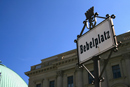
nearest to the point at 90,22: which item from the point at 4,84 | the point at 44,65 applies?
the point at 44,65

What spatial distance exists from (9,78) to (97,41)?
190ft

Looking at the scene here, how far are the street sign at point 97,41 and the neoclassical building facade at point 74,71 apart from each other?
64.7 ft

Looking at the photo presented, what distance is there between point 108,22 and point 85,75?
24433 mm

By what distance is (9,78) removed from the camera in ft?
194

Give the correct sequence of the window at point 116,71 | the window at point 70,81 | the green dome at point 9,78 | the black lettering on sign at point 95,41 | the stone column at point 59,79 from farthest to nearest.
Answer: the green dome at point 9,78 < the stone column at point 59,79 < the window at point 70,81 < the window at point 116,71 < the black lettering on sign at point 95,41

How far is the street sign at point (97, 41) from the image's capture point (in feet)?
17.4

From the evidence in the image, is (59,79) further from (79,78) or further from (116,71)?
(116,71)

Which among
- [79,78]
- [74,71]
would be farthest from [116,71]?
[74,71]

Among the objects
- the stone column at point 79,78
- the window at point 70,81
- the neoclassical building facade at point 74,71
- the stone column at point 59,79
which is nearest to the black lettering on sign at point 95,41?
the neoclassical building facade at point 74,71

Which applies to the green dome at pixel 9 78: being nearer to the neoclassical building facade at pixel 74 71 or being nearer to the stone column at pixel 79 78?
the neoclassical building facade at pixel 74 71

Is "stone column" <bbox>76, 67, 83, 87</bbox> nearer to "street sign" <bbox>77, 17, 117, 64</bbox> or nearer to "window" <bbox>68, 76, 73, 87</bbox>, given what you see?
"window" <bbox>68, 76, 73, 87</bbox>

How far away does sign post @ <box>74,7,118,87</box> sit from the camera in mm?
5309

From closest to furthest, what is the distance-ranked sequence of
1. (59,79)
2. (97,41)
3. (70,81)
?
1. (97,41)
2. (70,81)
3. (59,79)

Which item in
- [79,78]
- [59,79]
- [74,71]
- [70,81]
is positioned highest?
[74,71]
